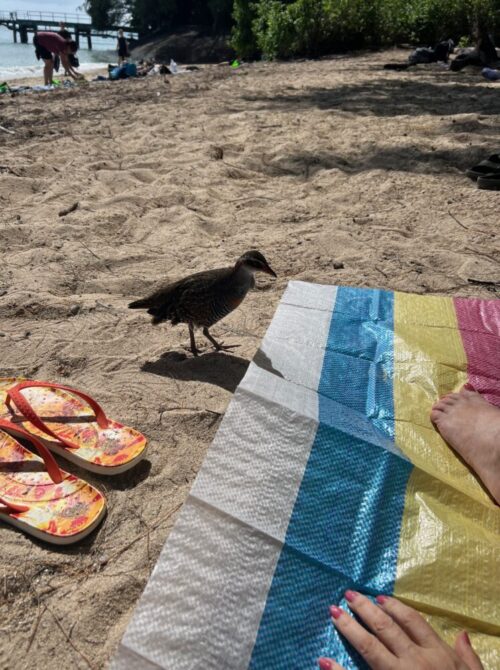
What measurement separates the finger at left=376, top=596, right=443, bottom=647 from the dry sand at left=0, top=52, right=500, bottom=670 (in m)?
0.77

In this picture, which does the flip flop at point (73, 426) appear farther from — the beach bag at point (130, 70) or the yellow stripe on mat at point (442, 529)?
the beach bag at point (130, 70)

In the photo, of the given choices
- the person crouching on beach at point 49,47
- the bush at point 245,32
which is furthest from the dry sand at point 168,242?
the bush at point 245,32

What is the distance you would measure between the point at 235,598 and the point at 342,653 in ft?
1.10

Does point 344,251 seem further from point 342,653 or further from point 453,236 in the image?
point 342,653

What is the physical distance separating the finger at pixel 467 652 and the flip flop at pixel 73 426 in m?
1.29

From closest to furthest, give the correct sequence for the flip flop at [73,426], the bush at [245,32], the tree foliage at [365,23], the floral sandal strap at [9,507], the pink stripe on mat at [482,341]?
the floral sandal strap at [9,507] → the flip flop at [73,426] → the pink stripe on mat at [482,341] → the tree foliage at [365,23] → the bush at [245,32]

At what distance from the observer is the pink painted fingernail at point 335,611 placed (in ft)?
5.07

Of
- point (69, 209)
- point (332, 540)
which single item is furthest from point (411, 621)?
point (69, 209)

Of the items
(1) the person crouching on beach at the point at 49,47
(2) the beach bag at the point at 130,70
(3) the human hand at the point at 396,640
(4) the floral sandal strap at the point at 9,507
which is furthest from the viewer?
(2) the beach bag at the point at 130,70

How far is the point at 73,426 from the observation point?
236cm

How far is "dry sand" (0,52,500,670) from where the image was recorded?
178cm

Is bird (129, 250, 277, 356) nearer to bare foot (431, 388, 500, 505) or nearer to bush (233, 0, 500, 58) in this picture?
bare foot (431, 388, 500, 505)

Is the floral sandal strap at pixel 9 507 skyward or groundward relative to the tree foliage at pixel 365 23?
groundward

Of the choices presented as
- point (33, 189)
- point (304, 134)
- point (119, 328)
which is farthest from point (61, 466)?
point (304, 134)
